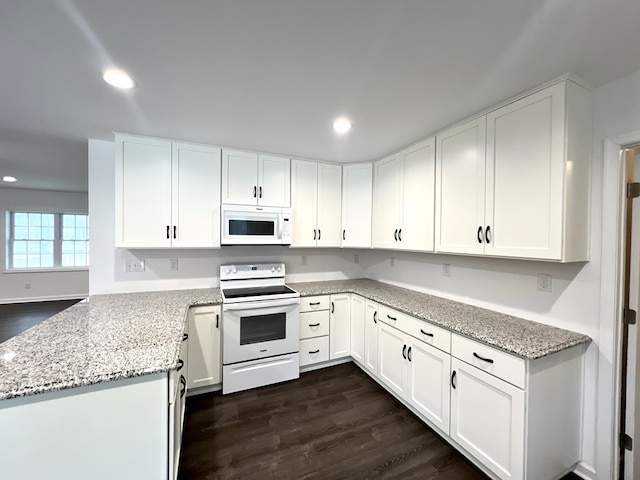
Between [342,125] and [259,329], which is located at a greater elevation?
[342,125]

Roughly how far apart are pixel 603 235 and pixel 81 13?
2884mm

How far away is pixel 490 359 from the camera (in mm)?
1576

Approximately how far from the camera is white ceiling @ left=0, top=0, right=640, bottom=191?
1.07 m

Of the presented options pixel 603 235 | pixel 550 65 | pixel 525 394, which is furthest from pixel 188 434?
pixel 550 65

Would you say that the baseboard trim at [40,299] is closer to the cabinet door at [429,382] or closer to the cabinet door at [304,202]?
the cabinet door at [304,202]

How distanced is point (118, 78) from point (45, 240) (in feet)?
21.7

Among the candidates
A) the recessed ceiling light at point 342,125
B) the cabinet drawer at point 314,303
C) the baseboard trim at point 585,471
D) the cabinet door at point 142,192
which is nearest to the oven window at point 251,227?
the cabinet door at point 142,192

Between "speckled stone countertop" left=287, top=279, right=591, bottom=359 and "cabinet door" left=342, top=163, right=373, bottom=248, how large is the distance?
662mm

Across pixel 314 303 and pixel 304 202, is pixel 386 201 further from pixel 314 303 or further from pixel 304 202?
pixel 314 303

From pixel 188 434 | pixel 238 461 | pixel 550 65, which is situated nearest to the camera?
pixel 550 65

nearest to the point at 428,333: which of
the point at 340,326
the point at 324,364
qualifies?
the point at 340,326

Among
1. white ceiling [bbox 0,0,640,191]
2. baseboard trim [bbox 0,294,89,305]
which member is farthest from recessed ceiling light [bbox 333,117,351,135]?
baseboard trim [bbox 0,294,89,305]

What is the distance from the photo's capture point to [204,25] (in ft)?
3.76

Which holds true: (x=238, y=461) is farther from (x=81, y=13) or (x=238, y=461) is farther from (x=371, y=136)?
(x=371, y=136)
